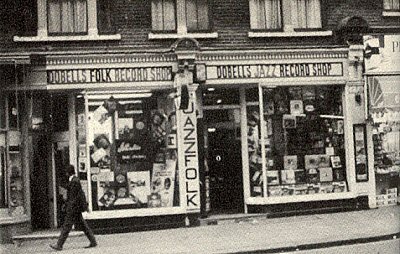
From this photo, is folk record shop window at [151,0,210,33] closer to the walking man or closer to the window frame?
the window frame

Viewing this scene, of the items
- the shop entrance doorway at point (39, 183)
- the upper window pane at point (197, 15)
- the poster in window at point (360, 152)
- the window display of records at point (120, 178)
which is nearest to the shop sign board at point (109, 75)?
the upper window pane at point (197, 15)

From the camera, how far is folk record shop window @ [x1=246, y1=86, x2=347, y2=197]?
16.7 metres

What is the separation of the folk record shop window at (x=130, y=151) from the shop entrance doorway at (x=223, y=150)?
128 centimetres

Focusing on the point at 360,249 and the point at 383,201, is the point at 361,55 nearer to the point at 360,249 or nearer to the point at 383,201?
the point at 383,201

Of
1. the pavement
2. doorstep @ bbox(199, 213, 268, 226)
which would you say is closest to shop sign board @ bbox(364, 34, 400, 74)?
the pavement

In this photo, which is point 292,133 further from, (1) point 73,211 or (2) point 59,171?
(1) point 73,211

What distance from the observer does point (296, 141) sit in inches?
667

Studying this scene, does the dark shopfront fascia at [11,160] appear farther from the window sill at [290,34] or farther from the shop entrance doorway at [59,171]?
the window sill at [290,34]

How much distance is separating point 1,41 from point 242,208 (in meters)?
7.06

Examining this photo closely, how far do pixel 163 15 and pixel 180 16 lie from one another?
0.42 meters

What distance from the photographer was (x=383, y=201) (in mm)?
17438

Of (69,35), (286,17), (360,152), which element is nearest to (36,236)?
(69,35)

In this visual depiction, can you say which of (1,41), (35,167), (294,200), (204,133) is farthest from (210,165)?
(1,41)

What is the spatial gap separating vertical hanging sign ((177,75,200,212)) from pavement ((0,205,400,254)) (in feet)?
2.47
